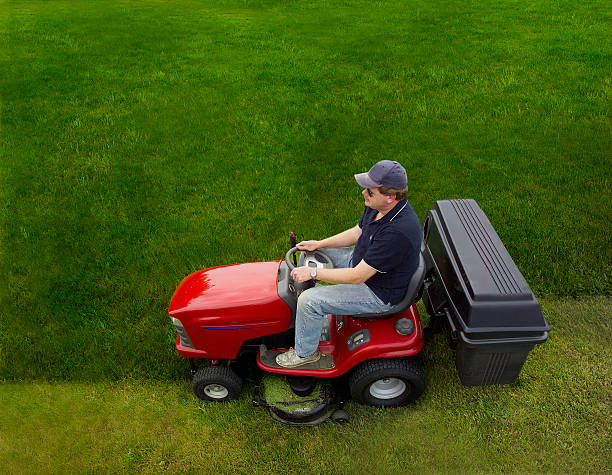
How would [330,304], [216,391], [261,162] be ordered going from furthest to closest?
1. [261,162]
2. [216,391]
3. [330,304]

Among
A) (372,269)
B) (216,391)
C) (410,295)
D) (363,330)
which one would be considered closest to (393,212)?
(372,269)

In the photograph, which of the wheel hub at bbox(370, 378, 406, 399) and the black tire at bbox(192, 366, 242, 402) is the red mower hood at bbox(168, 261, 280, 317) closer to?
the black tire at bbox(192, 366, 242, 402)

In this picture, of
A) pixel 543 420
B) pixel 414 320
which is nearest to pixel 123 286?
pixel 414 320

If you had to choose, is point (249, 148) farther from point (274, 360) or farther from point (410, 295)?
point (410, 295)

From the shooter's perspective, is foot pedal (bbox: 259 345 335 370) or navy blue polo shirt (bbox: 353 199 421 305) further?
foot pedal (bbox: 259 345 335 370)

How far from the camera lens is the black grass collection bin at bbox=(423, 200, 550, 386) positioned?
3010mm

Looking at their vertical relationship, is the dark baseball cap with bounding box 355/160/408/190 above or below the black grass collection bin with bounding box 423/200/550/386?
above

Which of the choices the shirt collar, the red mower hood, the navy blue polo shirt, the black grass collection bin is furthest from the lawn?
the shirt collar

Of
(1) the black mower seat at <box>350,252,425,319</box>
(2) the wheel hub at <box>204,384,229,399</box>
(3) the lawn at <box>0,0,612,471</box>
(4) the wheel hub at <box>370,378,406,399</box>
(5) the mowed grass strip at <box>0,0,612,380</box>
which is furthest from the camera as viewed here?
(5) the mowed grass strip at <box>0,0,612,380</box>

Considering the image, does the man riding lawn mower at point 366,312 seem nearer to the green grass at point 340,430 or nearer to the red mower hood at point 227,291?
the red mower hood at point 227,291

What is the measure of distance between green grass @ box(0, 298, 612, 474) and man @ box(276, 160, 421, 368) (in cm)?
65

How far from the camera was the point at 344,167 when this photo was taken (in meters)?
7.01

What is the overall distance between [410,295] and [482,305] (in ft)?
1.56

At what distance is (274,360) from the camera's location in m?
3.60
